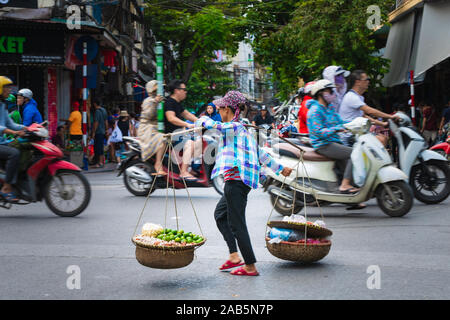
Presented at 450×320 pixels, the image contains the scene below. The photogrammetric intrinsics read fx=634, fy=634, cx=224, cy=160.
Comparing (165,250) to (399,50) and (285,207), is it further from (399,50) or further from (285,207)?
(399,50)

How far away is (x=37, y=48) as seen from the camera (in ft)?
57.6

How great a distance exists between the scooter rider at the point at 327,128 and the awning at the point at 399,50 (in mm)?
11728

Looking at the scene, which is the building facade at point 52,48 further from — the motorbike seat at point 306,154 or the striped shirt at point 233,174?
the striped shirt at point 233,174

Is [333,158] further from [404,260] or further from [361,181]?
[404,260]

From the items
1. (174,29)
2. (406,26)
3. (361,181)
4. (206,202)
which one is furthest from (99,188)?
(174,29)

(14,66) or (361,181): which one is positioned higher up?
(14,66)

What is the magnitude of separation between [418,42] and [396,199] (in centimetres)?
1108

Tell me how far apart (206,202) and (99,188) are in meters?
3.22

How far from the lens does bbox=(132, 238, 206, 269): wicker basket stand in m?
4.81

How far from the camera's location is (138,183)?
11.0m

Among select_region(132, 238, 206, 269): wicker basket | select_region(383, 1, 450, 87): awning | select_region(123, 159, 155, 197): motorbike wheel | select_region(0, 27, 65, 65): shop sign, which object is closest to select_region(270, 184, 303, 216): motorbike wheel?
select_region(123, 159, 155, 197): motorbike wheel

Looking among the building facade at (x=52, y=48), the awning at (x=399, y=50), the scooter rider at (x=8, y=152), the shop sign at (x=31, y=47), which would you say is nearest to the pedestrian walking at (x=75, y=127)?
the building facade at (x=52, y=48)

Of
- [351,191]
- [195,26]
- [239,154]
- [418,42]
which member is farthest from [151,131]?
[195,26]

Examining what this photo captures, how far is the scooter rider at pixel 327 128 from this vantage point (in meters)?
8.30
